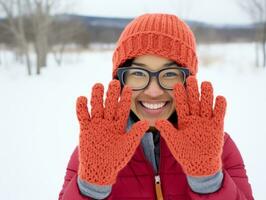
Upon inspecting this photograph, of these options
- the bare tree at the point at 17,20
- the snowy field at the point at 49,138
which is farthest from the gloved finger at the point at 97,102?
the bare tree at the point at 17,20

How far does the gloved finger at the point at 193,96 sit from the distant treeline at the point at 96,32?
1855 centimetres

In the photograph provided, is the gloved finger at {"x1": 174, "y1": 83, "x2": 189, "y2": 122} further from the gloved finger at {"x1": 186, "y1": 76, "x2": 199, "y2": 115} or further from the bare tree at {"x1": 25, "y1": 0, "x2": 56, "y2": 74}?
the bare tree at {"x1": 25, "y1": 0, "x2": 56, "y2": 74}

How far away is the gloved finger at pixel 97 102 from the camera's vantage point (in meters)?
0.98

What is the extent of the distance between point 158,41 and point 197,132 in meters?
0.39

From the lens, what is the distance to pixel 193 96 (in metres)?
0.98

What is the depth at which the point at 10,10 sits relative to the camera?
44.6 ft

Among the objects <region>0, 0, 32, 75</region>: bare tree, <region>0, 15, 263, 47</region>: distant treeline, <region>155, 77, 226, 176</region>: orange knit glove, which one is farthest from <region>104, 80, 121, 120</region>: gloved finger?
<region>0, 15, 263, 47</region>: distant treeline

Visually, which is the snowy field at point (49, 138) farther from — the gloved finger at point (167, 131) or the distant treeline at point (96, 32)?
the distant treeline at point (96, 32)

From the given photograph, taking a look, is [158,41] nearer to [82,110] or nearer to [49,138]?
[82,110]

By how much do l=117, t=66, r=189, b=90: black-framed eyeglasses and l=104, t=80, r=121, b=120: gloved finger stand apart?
17 cm

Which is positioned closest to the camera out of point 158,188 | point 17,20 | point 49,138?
point 158,188

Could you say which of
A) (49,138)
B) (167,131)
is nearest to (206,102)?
(167,131)

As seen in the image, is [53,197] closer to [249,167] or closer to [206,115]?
[249,167]

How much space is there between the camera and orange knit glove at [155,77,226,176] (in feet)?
3.09
